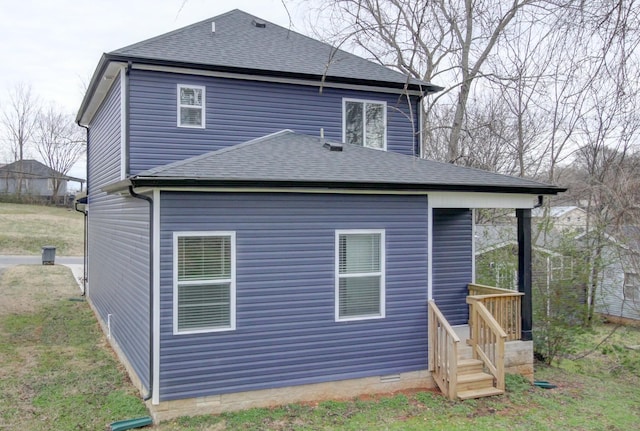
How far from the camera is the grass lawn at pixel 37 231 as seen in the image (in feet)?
94.6

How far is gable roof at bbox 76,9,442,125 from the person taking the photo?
9086mm

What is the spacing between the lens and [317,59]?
10953 millimetres

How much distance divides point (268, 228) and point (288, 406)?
2.48 m

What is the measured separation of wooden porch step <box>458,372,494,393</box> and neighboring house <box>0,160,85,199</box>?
140 ft

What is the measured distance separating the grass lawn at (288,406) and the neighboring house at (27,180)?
37898 mm

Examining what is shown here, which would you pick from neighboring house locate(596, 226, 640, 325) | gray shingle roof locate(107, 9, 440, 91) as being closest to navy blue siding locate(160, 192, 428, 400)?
gray shingle roof locate(107, 9, 440, 91)

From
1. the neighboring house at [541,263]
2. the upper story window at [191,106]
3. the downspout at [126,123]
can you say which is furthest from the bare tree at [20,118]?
the neighboring house at [541,263]

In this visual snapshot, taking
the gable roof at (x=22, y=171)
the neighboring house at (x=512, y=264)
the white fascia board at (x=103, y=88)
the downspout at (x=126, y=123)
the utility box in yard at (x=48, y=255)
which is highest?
the gable roof at (x=22, y=171)

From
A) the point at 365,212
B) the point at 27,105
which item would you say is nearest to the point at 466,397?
the point at 365,212

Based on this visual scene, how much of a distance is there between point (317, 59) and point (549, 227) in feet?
22.5

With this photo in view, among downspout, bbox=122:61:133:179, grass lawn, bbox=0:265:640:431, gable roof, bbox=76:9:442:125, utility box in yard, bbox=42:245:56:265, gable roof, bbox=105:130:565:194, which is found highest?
gable roof, bbox=76:9:442:125

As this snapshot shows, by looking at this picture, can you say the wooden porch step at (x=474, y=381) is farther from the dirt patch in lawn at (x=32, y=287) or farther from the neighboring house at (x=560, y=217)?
the dirt patch in lawn at (x=32, y=287)

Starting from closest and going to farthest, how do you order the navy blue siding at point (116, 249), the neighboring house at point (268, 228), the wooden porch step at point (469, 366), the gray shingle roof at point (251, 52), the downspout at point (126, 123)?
the neighboring house at point (268, 228) → the navy blue siding at point (116, 249) → the wooden porch step at point (469, 366) → the downspout at point (126, 123) → the gray shingle roof at point (251, 52)

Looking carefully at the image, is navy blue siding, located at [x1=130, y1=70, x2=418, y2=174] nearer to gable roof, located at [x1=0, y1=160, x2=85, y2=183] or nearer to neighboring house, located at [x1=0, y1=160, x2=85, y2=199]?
neighboring house, located at [x1=0, y1=160, x2=85, y2=199]
